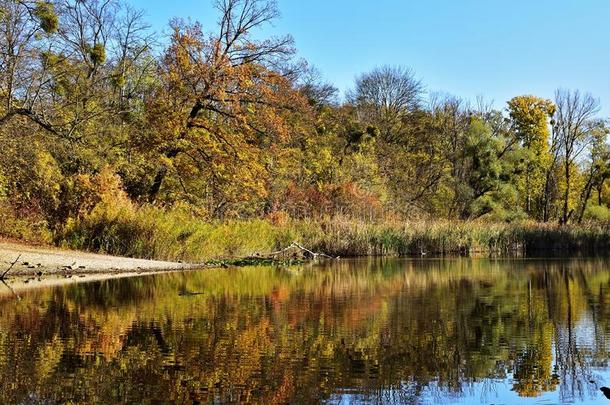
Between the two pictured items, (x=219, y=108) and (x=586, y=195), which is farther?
(x=586, y=195)

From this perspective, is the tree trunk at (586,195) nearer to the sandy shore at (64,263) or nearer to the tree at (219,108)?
the tree at (219,108)

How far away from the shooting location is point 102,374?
5.82 meters

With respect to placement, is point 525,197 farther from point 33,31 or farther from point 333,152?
point 33,31

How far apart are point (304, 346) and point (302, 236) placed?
Answer: 22.3m

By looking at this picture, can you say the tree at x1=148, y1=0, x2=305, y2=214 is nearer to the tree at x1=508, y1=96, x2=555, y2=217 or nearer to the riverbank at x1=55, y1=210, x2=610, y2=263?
the riverbank at x1=55, y1=210, x2=610, y2=263

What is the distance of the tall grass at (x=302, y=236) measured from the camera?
2216 cm

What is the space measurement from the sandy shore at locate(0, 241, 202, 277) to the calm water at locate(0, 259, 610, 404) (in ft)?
15.3

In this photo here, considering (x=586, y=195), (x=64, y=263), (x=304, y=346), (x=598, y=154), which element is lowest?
(x=304, y=346)

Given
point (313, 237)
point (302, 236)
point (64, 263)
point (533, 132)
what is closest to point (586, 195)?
point (533, 132)

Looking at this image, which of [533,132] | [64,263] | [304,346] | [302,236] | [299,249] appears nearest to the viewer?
[304,346]

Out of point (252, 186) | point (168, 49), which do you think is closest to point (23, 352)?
point (252, 186)

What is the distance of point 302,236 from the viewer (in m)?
29.4

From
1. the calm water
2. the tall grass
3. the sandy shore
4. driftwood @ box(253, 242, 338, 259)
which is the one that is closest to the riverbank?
the tall grass

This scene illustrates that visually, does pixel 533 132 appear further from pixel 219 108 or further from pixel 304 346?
pixel 304 346
